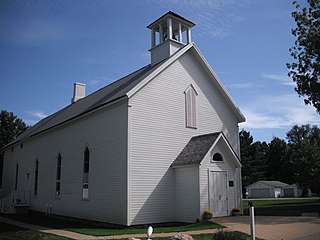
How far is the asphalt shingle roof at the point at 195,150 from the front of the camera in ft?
58.9

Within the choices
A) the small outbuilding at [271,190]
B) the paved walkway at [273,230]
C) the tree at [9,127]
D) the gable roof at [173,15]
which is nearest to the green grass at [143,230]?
the paved walkway at [273,230]

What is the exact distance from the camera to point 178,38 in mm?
22281

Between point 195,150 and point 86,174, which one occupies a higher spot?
point 195,150

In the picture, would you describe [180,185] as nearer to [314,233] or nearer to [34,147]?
[314,233]

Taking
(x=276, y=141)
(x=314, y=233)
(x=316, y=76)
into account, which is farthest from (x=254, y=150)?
(x=314, y=233)

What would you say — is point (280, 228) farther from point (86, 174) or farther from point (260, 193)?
point (260, 193)

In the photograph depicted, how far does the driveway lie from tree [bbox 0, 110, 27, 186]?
44.7m

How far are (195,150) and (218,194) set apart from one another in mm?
2752

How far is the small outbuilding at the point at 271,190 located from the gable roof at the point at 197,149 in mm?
58996

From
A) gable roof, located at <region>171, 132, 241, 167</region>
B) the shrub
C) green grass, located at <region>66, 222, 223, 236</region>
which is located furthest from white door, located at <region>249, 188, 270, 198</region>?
green grass, located at <region>66, 222, 223, 236</region>

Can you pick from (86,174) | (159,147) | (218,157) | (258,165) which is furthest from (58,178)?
(258,165)

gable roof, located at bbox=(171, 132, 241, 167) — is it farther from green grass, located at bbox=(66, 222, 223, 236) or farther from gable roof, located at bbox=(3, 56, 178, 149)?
gable roof, located at bbox=(3, 56, 178, 149)

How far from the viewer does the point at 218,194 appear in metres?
18.7

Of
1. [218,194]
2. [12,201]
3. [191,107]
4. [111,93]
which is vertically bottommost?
[12,201]
